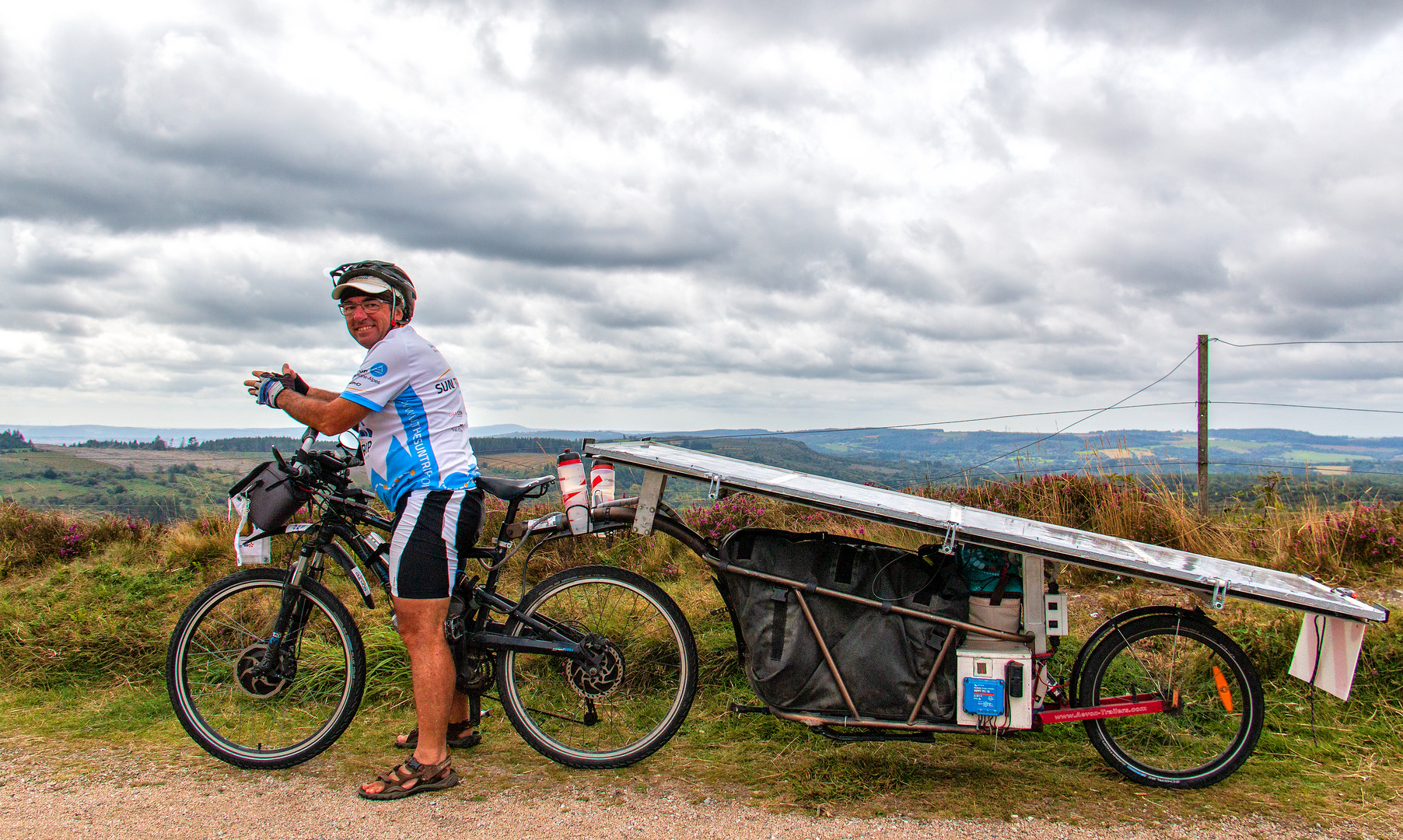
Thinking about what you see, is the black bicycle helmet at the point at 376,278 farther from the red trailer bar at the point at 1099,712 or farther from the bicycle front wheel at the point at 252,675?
the red trailer bar at the point at 1099,712

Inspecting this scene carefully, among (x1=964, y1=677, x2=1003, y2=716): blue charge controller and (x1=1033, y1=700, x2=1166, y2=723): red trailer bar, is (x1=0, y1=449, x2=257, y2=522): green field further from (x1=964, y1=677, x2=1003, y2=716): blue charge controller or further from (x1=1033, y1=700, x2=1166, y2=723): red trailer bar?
(x1=1033, y1=700, x2=1166, y2=723): red trailer bar

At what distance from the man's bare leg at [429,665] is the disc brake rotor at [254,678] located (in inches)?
30.0

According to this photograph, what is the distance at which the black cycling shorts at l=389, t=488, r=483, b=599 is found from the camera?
3.46 metres

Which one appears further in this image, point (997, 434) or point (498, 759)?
point (997, 434)

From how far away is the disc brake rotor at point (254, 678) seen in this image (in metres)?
3.81

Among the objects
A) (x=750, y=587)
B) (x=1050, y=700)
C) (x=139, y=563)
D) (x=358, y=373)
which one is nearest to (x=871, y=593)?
(x=750, y=587)

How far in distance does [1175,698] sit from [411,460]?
362 centimetres

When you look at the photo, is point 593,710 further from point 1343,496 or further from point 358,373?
point 1343,496

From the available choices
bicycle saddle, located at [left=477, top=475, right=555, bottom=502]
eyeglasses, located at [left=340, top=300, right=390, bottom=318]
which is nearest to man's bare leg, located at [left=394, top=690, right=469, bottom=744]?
bicycle saddle, located at [left=477, top=475, right=555, bottom=502]

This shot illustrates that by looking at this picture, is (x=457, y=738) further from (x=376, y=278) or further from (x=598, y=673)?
(x=376, y=278)

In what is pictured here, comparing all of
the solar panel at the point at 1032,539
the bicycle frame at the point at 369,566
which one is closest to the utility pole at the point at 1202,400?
the solar panel at the point at 1032,539

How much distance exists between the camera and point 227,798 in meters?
3.44

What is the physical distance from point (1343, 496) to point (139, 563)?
11.4 meters

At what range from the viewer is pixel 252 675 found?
3.80m
